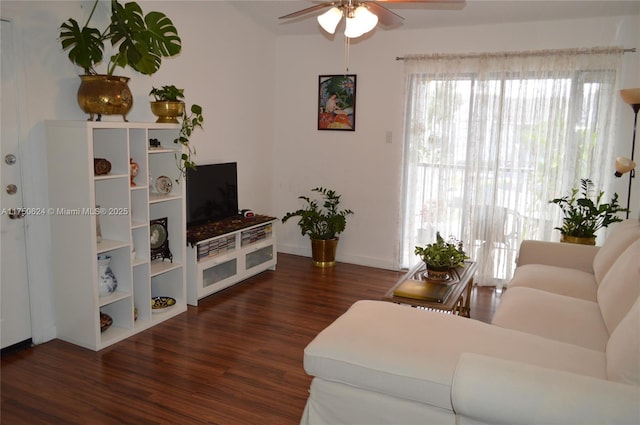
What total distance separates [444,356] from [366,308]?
24.9 inches

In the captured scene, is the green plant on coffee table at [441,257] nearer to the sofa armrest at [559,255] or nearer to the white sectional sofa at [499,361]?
the white sectional sofa at [499,361]

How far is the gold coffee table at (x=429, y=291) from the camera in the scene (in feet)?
9.95

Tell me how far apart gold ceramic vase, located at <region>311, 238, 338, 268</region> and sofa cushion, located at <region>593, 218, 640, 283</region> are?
2.63m

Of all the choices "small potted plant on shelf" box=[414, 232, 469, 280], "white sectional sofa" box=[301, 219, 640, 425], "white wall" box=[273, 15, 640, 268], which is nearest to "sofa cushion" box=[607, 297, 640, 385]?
"white sectional sofa" box=[301, 219, 640, 425]

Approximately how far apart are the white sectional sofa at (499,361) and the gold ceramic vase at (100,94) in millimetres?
2073

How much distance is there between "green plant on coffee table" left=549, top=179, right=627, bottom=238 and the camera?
410 centimetres

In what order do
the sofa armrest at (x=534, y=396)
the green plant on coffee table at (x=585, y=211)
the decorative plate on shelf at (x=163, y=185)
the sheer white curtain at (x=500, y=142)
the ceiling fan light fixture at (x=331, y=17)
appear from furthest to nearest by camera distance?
A: the sheer white curtain at (x=500, y=142) < the green plant on coffee table at (x=585, y=211) < the decorative plate on shelf at (x=163, y=185) < the ceiling fan light fixture at (x=331, y=17) < the sofa armrest at (x=534, y=396)

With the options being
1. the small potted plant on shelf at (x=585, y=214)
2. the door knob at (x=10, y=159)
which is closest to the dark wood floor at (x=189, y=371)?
the small potted plant on shelf at (x=585, y=214)

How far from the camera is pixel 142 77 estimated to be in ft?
13.1

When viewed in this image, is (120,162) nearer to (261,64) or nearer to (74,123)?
(74,123)

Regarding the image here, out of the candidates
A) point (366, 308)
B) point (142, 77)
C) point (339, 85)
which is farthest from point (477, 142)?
point (142, 77)

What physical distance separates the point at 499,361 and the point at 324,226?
145 inches

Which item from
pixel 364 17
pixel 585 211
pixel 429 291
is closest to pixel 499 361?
pixel 429 291

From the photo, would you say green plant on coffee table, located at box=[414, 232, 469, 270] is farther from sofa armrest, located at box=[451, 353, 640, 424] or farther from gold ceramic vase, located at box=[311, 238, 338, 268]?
gold ceramic vase, located at box=[311, 238, 338, 268]
